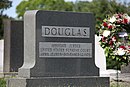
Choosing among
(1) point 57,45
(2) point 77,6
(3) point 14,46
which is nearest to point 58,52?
(1) point 57,45

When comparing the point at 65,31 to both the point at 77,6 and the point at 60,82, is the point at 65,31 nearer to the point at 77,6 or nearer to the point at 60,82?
the point at 60,82

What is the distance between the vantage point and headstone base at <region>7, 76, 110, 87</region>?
39.8 feet

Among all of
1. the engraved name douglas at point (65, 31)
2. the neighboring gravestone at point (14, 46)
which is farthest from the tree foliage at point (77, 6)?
the engraved name douglas at point (65, 31)

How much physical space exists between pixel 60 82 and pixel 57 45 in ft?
3.32

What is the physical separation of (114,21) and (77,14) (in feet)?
8.07

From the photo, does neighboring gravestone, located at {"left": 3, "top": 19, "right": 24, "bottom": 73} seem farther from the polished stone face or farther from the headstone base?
the headstone base

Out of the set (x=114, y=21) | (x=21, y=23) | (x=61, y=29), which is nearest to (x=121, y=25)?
(x=114, y=21)

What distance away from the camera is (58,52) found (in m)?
12.7

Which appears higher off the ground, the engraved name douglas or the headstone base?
the engraved name douglas

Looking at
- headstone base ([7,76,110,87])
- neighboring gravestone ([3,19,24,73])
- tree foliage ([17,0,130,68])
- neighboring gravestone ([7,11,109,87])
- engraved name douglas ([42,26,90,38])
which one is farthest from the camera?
tree foliage ([17,0,130,68])

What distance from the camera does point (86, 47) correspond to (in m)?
13.1

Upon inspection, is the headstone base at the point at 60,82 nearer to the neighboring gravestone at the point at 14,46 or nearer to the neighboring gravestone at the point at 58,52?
the neighboring gravestone at the point at 58,52

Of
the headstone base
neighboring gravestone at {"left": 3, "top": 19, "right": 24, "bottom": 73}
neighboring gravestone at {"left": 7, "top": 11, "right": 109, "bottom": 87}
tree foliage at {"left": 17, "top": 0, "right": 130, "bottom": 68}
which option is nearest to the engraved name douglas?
neighboring gravestone at {"left": 7, "top": 11, "right": 109, "bottom": 87}

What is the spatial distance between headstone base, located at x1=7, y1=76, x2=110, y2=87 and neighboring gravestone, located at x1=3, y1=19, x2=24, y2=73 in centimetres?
1313
